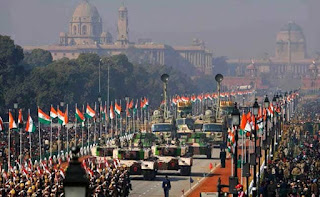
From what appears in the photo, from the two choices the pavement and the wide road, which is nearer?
the wide road

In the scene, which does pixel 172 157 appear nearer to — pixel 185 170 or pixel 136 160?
pixel 136 160

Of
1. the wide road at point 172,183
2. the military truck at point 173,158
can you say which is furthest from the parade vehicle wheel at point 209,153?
the military truck at point 173,158

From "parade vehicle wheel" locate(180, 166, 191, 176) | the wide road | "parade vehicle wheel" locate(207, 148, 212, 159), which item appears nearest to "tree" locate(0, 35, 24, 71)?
"parade vehicle wheel" locate(207, 148, 212, 159)

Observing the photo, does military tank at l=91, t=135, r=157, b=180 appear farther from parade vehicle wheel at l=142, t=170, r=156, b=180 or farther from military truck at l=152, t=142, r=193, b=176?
military truck at l=152, t=142, r=193, b=176

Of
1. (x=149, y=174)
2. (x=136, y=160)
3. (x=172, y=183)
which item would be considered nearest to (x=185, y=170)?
(x=172, y=183)

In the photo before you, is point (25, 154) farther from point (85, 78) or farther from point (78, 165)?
point (85, 78)

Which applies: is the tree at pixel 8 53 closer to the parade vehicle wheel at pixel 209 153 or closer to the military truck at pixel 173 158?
the parade vehicle wheel at pixel 209 153

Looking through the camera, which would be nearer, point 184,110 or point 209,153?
point 209,153
